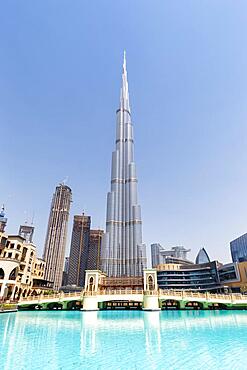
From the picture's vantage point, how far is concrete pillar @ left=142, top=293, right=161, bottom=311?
32325mm

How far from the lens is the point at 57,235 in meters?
134

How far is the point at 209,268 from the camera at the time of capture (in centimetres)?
7981

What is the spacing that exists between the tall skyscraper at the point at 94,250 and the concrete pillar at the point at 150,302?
314ft

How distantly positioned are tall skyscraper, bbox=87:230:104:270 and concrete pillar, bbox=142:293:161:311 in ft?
314

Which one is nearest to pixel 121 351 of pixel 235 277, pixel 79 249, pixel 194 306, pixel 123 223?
pixel 194 306

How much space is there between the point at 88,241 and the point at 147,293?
351 feet

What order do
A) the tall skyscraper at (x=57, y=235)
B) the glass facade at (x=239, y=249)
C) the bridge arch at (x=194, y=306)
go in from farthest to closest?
the tall skyscraper at (x=57, y=235) < the glass facade at (x=239, y=249) < the bridge arch at (x=194, y=306)

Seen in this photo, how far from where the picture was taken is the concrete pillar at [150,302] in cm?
3233

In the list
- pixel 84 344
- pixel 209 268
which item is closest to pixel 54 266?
pixel 209 268

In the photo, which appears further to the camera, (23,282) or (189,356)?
(23,282)

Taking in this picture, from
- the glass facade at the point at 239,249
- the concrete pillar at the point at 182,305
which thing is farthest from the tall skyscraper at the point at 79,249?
the concrete pillar at the point at 182,305

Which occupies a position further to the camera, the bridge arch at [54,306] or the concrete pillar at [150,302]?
the bridge arch at [54,306]

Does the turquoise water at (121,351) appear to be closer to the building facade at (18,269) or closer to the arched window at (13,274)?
the building facade at (18,269)

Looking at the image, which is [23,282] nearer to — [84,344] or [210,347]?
[84,344]
